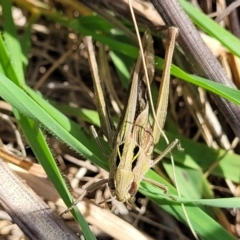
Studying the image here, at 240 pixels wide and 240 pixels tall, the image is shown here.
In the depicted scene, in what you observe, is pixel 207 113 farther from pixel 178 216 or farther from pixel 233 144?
pixel 178 216

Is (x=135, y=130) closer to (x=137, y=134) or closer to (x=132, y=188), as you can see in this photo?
(x=137, y=134)

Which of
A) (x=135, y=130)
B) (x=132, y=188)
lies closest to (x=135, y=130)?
(x=135, y=130)

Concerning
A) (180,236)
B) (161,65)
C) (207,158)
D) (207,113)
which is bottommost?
(180,236)

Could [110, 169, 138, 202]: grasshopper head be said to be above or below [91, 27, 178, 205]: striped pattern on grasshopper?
below

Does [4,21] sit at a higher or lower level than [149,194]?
higher

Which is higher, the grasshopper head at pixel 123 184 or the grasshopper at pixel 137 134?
the grasshopper at pixel 137 134

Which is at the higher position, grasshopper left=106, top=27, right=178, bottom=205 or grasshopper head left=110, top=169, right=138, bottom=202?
grasshopper left=106, top=27, right=178, bottom=205

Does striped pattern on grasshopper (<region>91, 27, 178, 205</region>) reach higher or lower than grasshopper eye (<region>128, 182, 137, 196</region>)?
higher

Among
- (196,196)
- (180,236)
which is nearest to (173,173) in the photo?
(196,196)
